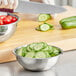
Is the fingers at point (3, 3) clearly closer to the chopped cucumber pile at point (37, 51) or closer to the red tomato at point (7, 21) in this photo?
the red tomato at point (7, 21)

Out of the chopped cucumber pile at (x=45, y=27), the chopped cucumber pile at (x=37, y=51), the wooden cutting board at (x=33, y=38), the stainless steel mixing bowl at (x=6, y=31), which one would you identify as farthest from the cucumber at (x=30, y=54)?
the chopped cucumber pile at (x=45, y=27)

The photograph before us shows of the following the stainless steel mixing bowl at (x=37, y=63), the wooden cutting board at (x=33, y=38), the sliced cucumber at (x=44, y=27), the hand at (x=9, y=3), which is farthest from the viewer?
the hand at (x=9, y=3)

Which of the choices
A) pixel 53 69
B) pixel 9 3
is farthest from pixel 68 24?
pixel 53 69

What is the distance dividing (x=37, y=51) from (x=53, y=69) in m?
0.13

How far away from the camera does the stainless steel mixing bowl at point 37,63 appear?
1389 millimetres

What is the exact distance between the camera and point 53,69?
1.47 metres

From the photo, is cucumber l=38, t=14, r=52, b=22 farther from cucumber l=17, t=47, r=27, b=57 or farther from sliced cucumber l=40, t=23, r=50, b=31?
cucumber l=17, t=47, r=27, b=57

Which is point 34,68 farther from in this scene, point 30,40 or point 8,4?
point 8,4

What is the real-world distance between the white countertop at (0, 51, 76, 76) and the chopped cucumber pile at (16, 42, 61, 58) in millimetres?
81

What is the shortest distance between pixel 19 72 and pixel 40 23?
71 cm

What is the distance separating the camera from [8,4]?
206 centimetres

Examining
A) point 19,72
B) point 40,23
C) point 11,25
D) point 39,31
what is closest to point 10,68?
point 19,72

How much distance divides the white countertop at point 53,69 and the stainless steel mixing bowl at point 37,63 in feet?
0.09

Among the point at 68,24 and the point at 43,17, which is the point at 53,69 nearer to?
the point at 68,24
